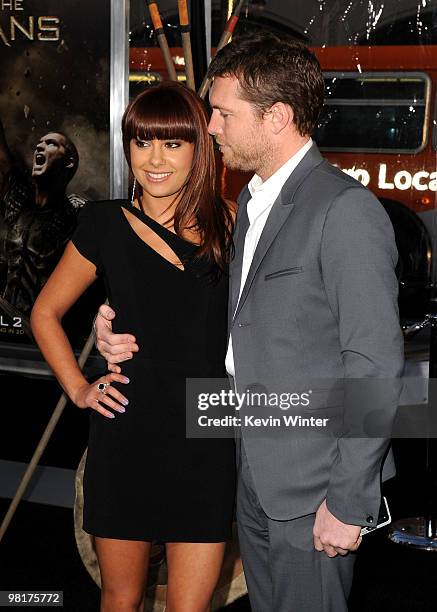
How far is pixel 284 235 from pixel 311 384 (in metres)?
0.28

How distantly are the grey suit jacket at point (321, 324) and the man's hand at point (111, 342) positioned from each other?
0.97ft

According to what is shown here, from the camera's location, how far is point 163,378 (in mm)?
1983

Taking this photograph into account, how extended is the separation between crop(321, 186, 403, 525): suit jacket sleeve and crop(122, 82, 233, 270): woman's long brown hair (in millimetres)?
460

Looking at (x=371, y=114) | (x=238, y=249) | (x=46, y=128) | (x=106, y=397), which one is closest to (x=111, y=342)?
(x=106, y=397)

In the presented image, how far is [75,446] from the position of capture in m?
5.01

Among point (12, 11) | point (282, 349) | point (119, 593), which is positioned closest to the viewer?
point (282, 349)

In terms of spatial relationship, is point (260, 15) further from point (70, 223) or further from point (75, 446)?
point (75, 446)

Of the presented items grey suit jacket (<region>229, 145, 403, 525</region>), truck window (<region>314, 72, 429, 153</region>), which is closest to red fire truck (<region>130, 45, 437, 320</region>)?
truck window (<region>314, 72, 429, 153</region>)

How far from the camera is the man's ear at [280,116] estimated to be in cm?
173

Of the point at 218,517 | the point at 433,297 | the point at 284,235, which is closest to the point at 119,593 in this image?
the point at 218,517

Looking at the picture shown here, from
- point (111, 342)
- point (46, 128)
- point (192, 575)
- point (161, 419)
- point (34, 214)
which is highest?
point (46, 128)

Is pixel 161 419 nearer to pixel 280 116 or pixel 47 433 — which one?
pixel 280 116

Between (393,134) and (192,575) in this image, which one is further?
(393,134)

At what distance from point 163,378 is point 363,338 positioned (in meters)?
0.57
